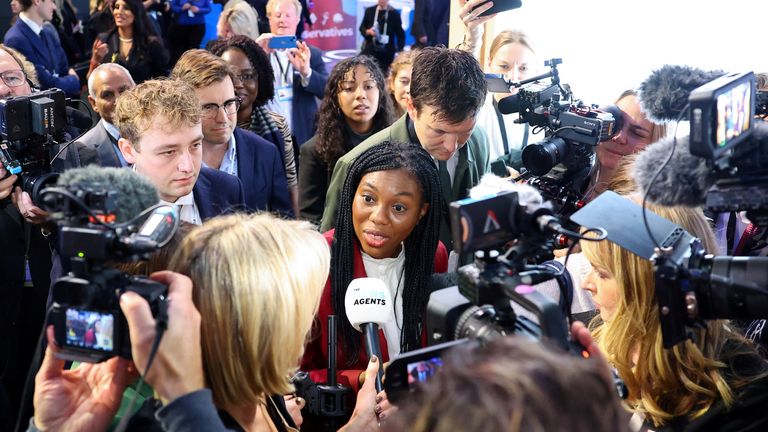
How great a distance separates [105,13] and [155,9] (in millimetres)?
596

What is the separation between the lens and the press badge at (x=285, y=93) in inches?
201

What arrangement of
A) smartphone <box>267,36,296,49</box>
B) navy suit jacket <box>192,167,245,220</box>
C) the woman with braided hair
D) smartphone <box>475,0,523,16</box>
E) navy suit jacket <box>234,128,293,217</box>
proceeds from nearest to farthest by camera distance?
the woman with braided hair < navy suit jacket <box>192,167,245,220</box> < navy suit jacket <box>234,128,293,217</box> < smartphone <box>475,0,523,16</box> < smartphone <box>267,36,296,49</box>

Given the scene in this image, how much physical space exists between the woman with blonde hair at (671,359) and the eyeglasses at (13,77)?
2.57 meters

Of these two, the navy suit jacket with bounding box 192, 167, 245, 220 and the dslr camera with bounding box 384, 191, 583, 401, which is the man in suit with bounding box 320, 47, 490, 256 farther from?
the dslr camera with bounding box 384, 191, 583, 401

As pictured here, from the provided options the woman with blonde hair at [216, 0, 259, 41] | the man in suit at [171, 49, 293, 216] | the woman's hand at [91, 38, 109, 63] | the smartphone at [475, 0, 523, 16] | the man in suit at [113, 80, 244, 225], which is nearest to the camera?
the man in suit at [113, 80, 244, 225]

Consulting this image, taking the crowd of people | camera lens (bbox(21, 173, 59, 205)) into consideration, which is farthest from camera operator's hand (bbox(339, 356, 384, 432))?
camera lens (bbox(21, 173, 59, 205))

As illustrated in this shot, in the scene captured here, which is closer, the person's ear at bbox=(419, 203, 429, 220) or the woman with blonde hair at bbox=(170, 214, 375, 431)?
the woman with blonde hair at bbox=(170, 214, 375, 431)

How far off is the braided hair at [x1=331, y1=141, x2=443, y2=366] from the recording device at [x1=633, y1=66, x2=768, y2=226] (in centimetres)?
106

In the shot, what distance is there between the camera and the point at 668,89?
2.10m

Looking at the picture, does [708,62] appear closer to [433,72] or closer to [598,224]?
[433,72]

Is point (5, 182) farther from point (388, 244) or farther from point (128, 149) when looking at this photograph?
point (388, 244)

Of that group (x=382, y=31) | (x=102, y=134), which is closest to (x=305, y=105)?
(x=102, y=134)

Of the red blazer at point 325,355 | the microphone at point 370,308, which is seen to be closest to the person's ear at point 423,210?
the red blazer at point 325,355

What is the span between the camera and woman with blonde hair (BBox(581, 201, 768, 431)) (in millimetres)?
1801
